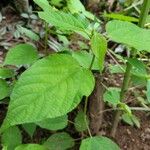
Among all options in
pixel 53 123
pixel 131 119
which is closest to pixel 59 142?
pixel 53 123

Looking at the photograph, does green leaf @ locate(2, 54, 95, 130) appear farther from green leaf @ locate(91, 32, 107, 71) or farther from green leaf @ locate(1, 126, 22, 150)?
green leaf @ locate(1, 126, 22, 150)

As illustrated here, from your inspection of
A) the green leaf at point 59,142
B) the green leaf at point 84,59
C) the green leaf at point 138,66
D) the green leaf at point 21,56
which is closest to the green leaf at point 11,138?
the green leaf at point 59,142

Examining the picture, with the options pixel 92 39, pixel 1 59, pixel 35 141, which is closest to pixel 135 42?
pixel 92 39

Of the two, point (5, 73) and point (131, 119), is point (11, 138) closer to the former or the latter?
point (5, 73)

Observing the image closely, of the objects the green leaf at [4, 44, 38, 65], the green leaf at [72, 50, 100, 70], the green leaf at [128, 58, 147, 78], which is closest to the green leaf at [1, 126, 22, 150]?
the green leaf at [4, 44, 38, 65]

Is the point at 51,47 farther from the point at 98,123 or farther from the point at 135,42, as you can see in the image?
the point at 135,42

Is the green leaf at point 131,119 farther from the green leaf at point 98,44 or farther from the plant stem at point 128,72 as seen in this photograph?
the green leaf at point 98,44
